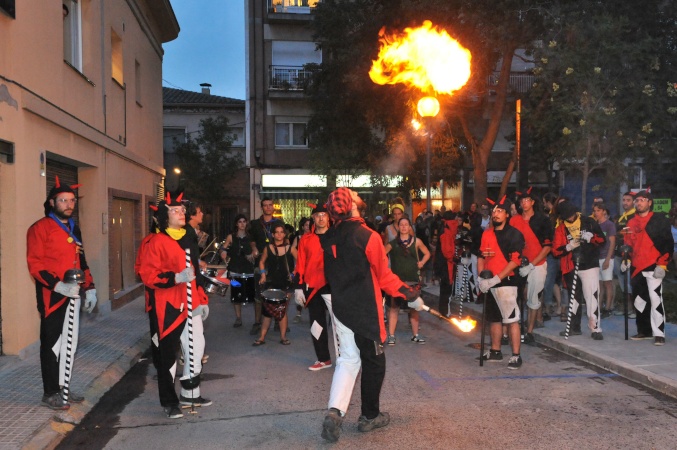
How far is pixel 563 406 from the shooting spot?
18.9 feet

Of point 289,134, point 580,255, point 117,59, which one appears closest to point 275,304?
point 580,255

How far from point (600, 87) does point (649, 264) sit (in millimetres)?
9510

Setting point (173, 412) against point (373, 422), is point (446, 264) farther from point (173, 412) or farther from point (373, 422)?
point (173, 412)

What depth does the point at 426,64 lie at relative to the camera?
1369 centimetres

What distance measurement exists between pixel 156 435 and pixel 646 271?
648cm

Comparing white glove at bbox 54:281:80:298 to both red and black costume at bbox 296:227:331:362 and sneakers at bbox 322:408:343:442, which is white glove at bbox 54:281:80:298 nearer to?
sneakers at bbox 322:408:343:442

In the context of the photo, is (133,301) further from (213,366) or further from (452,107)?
(452,107)

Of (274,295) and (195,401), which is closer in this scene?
(195,401)

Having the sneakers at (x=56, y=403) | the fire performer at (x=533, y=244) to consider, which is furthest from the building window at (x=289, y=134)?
the sneakers at (x=56, y=403)

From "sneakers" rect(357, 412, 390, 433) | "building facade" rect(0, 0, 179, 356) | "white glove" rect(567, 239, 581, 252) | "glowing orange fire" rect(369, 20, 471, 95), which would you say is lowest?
"sneakers" rect(357, 412, 390, 433)

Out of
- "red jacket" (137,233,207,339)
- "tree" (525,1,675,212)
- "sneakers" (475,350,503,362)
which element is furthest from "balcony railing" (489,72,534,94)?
"red jacket" (137,233,207,339)

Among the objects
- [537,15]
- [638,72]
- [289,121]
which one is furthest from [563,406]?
[289,121]

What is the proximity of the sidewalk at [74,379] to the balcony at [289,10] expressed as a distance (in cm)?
1924

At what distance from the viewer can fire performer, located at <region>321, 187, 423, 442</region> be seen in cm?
503
